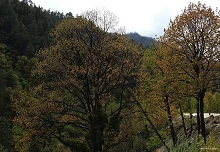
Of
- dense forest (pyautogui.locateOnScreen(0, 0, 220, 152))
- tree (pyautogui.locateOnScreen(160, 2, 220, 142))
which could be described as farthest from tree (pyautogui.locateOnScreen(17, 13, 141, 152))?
tree (pyautogui.locateOnScreen(160, 2, 220, 142))

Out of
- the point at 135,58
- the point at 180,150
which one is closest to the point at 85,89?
the point at 135,58

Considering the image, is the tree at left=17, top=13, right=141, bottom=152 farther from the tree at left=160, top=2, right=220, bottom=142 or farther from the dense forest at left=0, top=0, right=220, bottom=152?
the tree at left=160, top=2, right=220, bottom=142

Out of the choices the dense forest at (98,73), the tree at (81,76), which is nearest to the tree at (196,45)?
the dense forest at (98,73)

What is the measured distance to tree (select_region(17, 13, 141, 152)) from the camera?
57.0 ft

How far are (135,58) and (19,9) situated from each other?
120324 millimetres

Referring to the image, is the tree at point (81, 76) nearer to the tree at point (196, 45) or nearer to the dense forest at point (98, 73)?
the dense forest at point (98, 73)

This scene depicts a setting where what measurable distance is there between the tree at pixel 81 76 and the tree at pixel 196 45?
2719 millimetres

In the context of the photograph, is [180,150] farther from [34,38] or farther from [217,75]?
[34,38]

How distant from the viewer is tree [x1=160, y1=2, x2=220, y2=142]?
17.3 meters

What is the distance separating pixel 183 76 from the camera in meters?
18.1

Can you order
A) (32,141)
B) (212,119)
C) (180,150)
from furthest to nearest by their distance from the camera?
(212,119), (32,141), (180,150)

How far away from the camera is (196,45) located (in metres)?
18.0

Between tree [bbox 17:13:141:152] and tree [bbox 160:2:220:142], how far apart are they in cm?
272

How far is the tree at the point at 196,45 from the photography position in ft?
56.9
